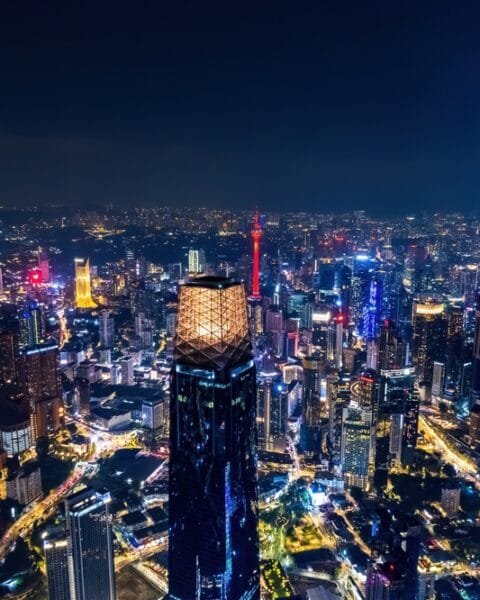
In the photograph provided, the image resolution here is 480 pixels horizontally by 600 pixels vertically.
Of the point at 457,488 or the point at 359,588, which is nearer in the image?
the point at 359,588

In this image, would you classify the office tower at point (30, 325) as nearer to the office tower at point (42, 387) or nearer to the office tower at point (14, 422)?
the office tower at point (42, 387)

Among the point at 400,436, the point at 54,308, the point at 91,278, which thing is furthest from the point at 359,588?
the point at 91,278

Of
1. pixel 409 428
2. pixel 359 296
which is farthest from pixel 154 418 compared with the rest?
pixel 359 296

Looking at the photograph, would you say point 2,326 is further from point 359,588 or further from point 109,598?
point 359,588

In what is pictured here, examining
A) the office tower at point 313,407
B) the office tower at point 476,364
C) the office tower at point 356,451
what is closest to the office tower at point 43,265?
the office tower at point 313,407

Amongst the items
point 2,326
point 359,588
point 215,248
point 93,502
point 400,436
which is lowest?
point 359,588

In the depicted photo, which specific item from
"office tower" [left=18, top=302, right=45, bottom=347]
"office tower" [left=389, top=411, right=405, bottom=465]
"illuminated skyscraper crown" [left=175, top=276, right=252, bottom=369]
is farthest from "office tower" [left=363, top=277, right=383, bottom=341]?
"illuminated skyscraper crown" [left=175, top=276, right=252, bottom=369]

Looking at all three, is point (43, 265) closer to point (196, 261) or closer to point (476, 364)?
point (196, 261)
